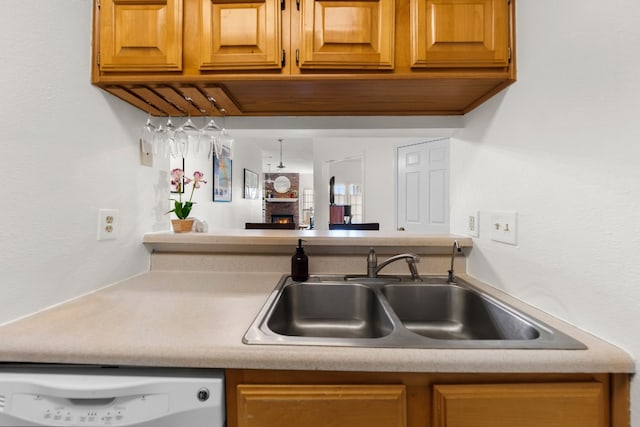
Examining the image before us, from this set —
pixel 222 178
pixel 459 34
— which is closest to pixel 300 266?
pixel 459 34

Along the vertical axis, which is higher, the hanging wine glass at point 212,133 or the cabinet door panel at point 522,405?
the hanging wine glass at point 212,133

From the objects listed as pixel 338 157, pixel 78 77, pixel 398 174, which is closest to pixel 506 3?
pixel 78 77

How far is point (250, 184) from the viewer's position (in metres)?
5.18

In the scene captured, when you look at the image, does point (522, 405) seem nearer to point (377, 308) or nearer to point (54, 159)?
point (377, 308)

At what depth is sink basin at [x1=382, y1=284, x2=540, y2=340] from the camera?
1016 mm

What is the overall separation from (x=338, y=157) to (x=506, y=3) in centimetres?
328

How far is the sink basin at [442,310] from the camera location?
102 cm

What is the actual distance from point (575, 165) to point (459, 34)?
1.88 ft

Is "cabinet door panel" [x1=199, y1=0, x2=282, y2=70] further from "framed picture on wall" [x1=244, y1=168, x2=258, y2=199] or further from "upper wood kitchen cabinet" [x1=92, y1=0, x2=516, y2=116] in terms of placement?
"framed picture on wall" [x1=244, y1=168, x2=258, y2=199]

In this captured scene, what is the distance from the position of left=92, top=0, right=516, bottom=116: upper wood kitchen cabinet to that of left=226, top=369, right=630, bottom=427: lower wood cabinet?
3.01 feet

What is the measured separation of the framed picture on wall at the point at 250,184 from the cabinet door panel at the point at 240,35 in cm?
392

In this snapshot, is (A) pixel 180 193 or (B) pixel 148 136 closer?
(B) pixel 148 136

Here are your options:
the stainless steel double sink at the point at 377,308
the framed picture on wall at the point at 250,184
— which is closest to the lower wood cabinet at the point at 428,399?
the stainless steel double sink at the point at 377,308

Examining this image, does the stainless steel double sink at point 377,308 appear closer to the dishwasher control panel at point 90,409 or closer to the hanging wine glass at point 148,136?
the dishwasher control panel at point 90,409
